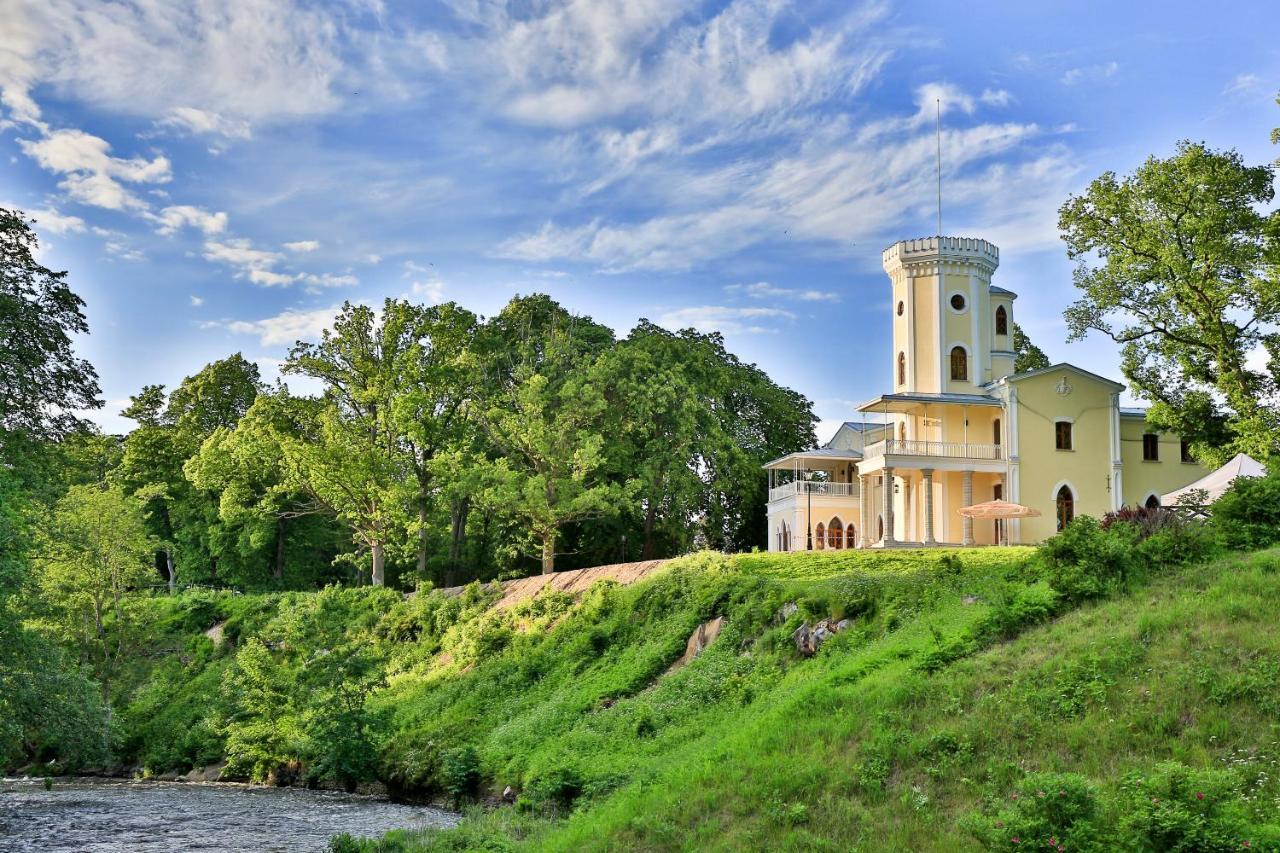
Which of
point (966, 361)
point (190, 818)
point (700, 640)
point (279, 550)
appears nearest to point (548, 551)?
point (700, 640)

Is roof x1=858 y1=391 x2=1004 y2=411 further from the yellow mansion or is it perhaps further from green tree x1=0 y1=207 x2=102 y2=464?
green tree x1=0 y1=207 x2=102 y2=464

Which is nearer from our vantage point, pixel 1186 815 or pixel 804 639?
pixel 1186 815

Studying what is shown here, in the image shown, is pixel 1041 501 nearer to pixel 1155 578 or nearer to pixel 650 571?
pixel 650 571

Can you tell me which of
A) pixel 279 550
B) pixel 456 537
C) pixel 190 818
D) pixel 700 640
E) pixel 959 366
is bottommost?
pixel 190 818

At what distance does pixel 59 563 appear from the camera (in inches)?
1446

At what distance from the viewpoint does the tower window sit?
44406 mm

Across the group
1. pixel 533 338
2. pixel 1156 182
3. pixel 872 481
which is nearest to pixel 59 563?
pixel 533 338

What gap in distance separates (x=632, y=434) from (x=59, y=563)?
764 inches

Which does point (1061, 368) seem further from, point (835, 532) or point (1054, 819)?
point (1054, 819)

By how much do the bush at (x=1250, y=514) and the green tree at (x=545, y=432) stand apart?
22.0 metres

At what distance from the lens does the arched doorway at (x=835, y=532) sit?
158 feet

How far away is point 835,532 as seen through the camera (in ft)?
159

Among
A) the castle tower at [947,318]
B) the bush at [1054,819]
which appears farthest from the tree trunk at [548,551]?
the bush at [1054,819]

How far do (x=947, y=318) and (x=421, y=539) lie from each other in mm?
22310
